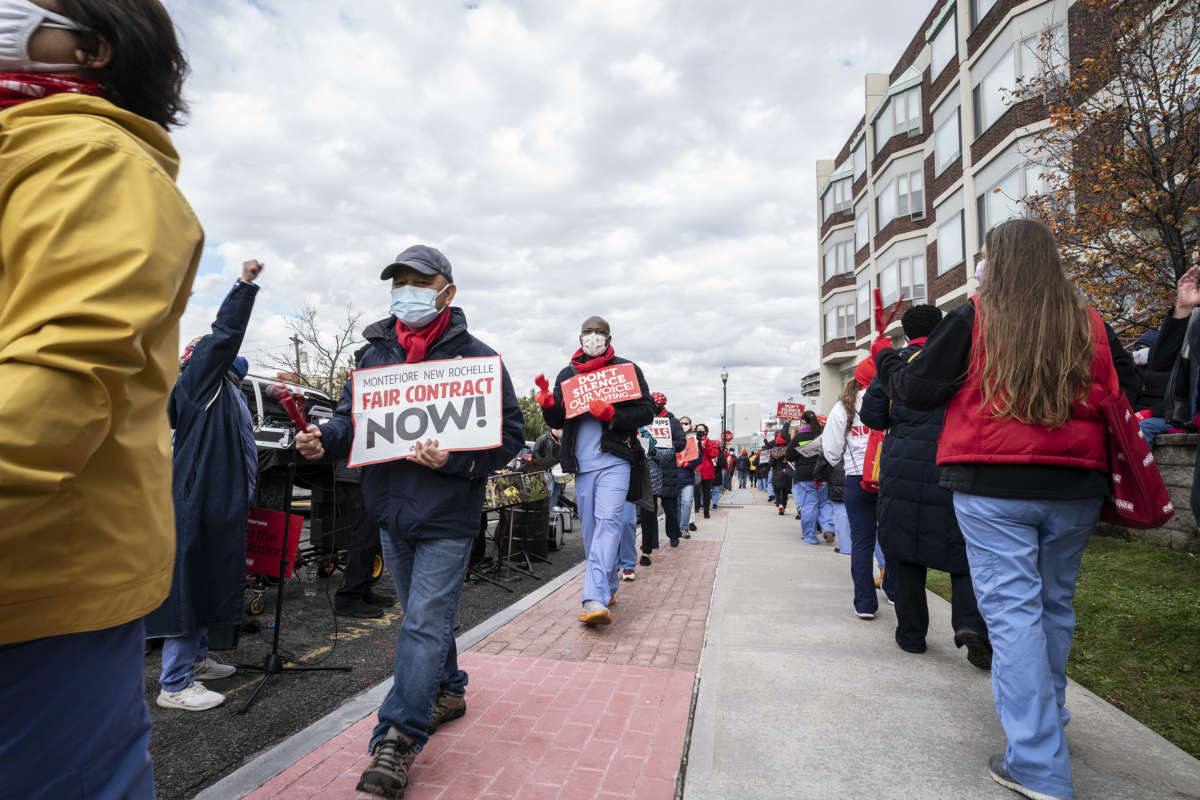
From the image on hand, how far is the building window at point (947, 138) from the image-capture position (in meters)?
23.0

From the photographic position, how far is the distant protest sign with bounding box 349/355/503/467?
10.3 feet

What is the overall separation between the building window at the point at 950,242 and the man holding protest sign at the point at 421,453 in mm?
23265

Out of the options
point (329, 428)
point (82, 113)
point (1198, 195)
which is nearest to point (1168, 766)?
point (329, 428)

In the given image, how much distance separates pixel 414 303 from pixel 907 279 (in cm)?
2747

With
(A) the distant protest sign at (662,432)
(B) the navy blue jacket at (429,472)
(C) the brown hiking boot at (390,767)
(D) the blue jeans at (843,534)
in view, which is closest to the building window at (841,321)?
(A) the distant protest sign at (662,432)

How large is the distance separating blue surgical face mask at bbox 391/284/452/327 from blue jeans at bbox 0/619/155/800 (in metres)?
2.24

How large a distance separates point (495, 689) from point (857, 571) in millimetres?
3120

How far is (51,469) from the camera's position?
97cm

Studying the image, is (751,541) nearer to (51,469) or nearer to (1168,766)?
(1168,766)

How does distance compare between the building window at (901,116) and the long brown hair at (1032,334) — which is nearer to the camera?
the long brown hair at (1032,334)

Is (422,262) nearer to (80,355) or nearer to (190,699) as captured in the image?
(80,355)

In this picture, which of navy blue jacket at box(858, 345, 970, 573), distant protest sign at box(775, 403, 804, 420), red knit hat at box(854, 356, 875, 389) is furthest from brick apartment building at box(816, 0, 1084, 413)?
navy blue jacket at box(858, 345, 970, 573)

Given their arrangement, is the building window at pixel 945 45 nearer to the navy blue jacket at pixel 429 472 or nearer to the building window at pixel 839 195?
the building window at pixel 839 195

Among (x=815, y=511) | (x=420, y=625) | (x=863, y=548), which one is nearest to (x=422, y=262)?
(x=420, y=625)
